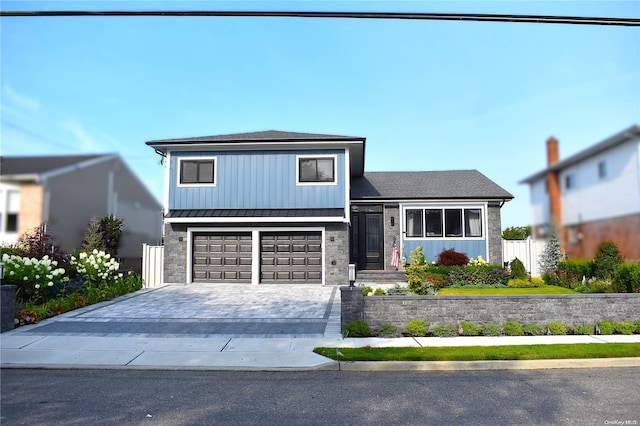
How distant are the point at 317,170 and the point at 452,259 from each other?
7.07 metres

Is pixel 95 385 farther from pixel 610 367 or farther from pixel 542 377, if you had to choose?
pixel 610 367

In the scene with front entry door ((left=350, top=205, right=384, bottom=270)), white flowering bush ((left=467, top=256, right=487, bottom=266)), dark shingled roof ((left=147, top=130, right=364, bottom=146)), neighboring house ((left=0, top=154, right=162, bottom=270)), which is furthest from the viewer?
front entry door ((left=350, top=205, right=384, bottom=270))

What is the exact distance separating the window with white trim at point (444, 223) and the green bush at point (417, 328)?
1077cm

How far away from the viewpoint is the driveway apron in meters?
9.82

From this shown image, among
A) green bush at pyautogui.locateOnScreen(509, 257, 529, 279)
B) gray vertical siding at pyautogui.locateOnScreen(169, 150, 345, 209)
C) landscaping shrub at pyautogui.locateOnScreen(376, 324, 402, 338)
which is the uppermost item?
gray vertical siding at pyautogui.locateOnScreen(169, 150, 345, 209)

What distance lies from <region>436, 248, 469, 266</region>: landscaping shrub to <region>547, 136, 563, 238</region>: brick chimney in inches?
681

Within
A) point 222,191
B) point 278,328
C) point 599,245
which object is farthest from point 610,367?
point 222,191

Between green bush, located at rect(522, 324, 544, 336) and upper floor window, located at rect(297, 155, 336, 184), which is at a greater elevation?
upper floor window, located at rect(297, 155, 336, 184)

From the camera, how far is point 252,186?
17.9m

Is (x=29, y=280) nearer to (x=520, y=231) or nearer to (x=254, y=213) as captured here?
(x=254, y=213)

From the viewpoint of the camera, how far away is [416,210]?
2012 cm

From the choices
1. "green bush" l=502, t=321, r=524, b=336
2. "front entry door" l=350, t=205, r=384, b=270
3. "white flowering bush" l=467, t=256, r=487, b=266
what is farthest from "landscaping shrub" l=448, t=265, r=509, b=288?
"green bush" l=502, t=321, r=524, b=336

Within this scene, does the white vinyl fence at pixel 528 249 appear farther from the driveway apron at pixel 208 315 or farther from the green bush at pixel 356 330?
the driveway apron at pixel 208 315

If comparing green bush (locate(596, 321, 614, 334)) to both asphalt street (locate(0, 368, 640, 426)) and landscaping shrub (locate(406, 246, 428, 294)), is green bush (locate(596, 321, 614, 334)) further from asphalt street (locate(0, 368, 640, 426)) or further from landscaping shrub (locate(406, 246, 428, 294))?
landscaping shrub (locate(406, 246, 428, 294))
